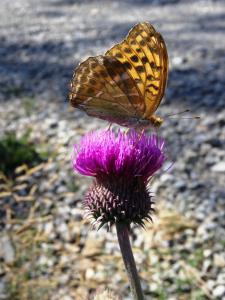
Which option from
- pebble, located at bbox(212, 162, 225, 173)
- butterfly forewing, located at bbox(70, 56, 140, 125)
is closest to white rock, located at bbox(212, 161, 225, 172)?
pebble, located at bbox(212, 162, 225, 173)

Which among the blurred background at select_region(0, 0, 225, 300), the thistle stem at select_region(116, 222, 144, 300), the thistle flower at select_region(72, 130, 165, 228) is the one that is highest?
the thistle flower at select_region(72, 130, 165, 228)

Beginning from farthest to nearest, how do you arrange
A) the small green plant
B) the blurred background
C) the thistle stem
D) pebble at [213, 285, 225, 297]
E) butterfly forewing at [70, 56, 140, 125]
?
the small green plant, the blurred background, pebble at [213, 285, 225, 297], butterfly forewing at [70, 56, 140, 125], the thistle stem

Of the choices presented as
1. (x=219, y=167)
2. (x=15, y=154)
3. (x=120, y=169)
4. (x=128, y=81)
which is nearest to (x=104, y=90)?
(x=128, y=81)

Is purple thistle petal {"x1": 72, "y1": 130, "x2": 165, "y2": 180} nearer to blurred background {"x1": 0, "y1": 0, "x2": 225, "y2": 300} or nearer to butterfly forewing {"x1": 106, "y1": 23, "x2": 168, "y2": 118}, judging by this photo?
butterfly forewing {"x1": 106, "y1": 23, "x2": 168, "y2": 118}

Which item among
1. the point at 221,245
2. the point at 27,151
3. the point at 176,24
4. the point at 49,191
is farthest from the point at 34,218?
the point at 176,24

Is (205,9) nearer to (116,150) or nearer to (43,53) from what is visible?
(43,53)

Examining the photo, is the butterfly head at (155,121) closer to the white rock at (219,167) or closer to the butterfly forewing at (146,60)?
the butterfly forewing at (146,60)
